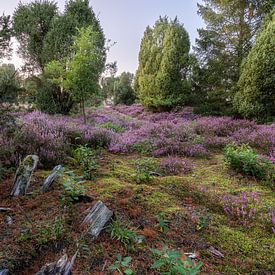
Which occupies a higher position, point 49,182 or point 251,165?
point 49,182

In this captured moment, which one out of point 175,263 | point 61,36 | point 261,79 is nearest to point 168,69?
point 61,36

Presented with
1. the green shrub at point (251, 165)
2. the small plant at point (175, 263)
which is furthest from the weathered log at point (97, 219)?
the green shrub at point (251, 165)

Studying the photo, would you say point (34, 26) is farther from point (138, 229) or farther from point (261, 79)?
point (138, 229)

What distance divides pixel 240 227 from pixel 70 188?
2346 millimetres

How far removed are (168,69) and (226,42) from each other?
5.07 meters

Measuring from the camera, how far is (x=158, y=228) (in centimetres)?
295

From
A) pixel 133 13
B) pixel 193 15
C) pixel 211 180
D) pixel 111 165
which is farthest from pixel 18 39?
pixel 211 180

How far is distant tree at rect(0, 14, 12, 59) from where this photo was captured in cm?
335

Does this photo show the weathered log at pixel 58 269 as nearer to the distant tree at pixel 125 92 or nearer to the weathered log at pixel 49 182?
the weathered log at pixel 49 182

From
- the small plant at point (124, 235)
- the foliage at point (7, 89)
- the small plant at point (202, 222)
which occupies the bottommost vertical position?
the small plant at point (202, 222)

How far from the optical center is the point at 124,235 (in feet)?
8.39

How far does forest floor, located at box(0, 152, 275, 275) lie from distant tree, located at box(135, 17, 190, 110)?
596 inches

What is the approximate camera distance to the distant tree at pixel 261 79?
36.1ft

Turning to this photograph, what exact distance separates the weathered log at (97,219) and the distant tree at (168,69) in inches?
648
